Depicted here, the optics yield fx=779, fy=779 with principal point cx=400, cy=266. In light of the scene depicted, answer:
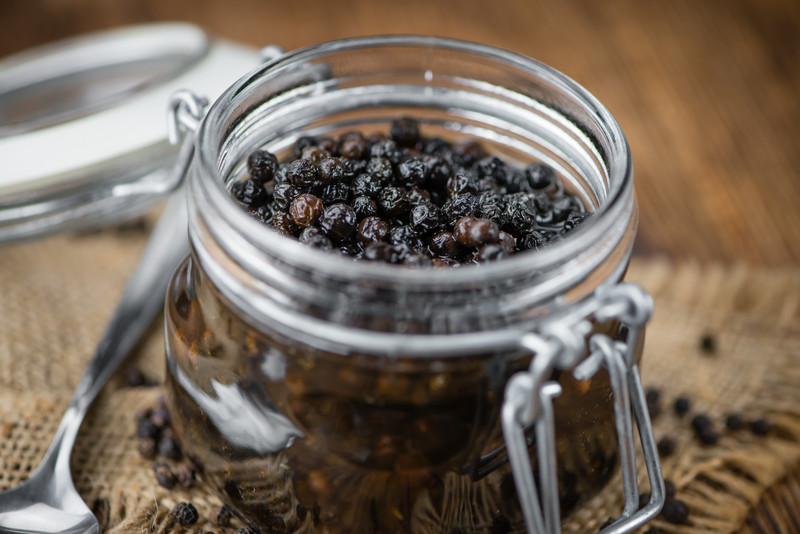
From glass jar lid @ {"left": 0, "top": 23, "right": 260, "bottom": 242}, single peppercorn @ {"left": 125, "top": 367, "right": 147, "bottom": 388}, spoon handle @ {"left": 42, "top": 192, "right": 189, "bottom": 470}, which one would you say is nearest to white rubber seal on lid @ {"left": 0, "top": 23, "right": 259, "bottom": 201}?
glass jar lid @ {"left": 0, "top": 23, "right": 260, "bottom": 242}

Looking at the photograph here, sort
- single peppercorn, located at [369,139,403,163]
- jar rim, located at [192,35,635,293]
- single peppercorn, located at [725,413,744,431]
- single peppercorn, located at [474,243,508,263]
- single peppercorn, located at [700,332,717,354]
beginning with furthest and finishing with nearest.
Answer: single peppercorn, located at [700,332,717,354], single peppercorn, located at [725,413,744,431], single peppercorn, located at [369,139,403,163], single peppercorn, located at [474,243,508,263], jar rim, located at [192,35,635,293]

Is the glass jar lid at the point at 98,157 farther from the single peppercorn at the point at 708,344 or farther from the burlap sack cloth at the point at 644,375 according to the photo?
the single peppercorn at the point at 708,344

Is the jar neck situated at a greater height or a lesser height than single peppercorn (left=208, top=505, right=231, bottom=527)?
greater

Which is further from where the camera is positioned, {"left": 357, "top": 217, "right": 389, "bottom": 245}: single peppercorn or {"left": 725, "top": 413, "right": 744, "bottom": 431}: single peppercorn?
{"left": 725, "top": 413, "right": 744, "bottom": 431}: single peppercorn

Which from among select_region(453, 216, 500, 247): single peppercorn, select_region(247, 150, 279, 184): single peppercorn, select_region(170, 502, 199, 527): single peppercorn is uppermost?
select_region(453, 216, 500, 247): single peppercorn

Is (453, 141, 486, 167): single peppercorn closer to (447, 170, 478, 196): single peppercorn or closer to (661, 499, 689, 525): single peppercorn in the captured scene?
(447, 170, 478, 196): single peppercorn

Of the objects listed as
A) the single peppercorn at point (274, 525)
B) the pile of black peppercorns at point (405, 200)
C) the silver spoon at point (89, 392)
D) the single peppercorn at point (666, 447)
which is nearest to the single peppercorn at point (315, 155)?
the pile of black peppercorns at point (405, 200)
